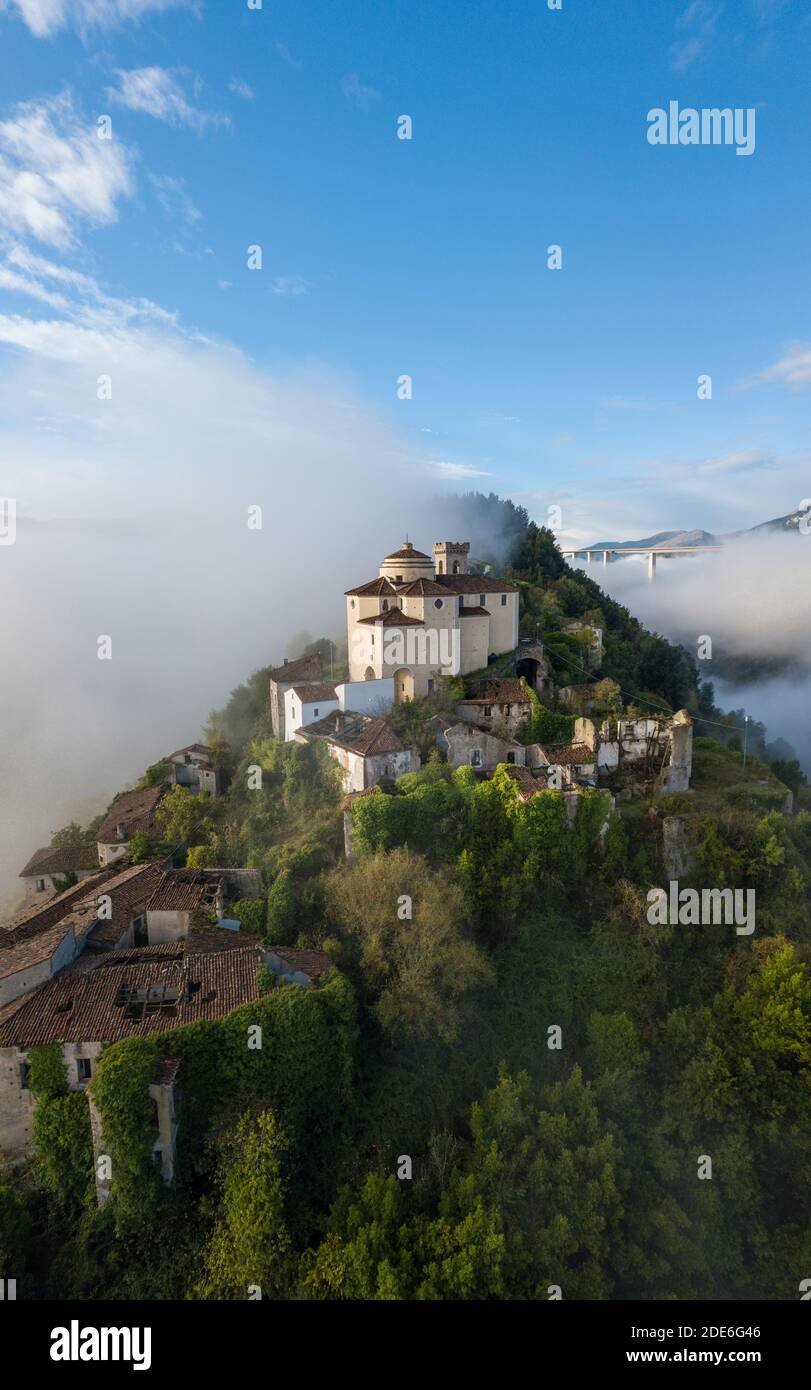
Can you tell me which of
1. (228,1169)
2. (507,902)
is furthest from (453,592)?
(228,1169)

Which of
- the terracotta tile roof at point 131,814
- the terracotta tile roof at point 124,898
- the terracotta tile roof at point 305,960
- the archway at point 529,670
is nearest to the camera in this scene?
the terracotta tile roof at point 305,960

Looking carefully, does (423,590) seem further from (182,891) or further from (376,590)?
(182,891)

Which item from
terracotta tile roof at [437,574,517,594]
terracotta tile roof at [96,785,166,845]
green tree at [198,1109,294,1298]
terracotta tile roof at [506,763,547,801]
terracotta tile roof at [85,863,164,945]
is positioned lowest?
green tree at [198,1109,294,1298]

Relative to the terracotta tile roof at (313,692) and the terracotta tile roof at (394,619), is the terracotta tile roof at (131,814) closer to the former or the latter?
the terracotta tile roof at (313,692)

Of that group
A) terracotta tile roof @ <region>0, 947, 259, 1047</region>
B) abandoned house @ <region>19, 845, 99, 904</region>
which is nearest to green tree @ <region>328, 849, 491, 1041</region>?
terracotta tile roof @ <region>0, 947, 259, 1047</region>

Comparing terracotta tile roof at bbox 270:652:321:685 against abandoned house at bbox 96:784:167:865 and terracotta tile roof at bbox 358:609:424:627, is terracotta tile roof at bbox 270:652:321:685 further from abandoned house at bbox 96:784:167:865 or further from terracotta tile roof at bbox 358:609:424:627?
abandoned house at bbox 96:784:167:865

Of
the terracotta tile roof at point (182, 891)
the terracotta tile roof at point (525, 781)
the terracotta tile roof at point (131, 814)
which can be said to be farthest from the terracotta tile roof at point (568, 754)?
the terracotta tile roof at point (131, 814)
